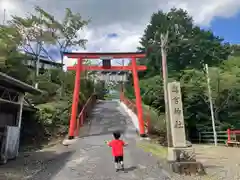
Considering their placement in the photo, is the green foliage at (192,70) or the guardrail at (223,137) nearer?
the guardrail at (223,137)

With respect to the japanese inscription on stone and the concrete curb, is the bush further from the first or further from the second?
the japanese inscription on stone

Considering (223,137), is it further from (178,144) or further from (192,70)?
(178,144)

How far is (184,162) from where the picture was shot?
33.0ft

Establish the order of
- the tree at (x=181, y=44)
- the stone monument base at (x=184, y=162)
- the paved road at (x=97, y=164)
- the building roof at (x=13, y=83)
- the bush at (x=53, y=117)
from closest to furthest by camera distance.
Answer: the paved road at (x=97, y=164)
the stone monument base at (x=184, y=162)
the building roof at (x=13, y=83)
the bush at (x=53, y=117)
the tree at (x=181, y=44)

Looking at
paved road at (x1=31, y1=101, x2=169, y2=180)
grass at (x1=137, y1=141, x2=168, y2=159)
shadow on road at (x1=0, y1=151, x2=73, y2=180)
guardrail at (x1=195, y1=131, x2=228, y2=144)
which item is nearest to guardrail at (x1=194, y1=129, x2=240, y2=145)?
guardrail at (x1=195, y1=131, x2=228, y2=144)

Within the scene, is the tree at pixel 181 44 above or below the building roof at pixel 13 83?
above

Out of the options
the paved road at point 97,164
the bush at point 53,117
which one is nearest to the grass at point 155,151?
the paved road at point 97,164

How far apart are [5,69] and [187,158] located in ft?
52.5

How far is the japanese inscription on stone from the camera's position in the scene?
10719 millimetres

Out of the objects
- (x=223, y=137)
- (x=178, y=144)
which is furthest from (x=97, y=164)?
(x=223, y=137)

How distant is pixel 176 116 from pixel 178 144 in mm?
1087

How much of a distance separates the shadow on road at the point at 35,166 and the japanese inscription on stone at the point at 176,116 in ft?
14.6

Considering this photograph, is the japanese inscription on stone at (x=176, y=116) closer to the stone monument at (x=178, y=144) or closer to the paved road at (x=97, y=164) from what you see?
the stone monument at (x=178, y=144)

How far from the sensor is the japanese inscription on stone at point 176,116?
10719 mm
